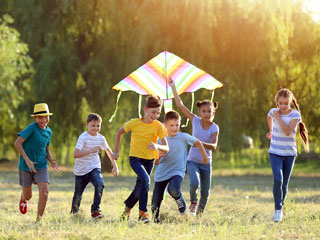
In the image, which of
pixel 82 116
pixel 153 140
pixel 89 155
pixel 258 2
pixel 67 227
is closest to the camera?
pixel 67 227

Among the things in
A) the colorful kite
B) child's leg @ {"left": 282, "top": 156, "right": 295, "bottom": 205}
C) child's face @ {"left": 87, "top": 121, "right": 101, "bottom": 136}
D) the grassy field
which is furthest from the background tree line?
child's face @ {"left": 87, "top": 121, "right": 101, "bottom": 136}

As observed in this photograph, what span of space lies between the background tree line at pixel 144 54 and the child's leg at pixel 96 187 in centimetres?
876

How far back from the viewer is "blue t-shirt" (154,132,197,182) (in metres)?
7.37

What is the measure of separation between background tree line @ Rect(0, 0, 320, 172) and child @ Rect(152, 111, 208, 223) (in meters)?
8.83

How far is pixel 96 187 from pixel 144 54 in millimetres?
9117

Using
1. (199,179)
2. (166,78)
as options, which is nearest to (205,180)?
(199,179)

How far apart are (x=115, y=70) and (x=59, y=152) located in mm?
3134

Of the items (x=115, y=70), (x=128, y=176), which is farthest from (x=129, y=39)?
(x=128, y=176)

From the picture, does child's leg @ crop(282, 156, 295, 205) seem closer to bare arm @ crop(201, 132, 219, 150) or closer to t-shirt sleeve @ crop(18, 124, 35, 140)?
bare arm @ crop(201, 132, 219, 150)

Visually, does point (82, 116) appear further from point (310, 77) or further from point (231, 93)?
point (310, 77)

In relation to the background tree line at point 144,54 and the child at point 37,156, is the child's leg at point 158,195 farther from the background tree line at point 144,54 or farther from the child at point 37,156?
the background tree line at point 144,54

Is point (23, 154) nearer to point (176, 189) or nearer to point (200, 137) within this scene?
point (176, 189)

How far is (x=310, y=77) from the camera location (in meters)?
18.4

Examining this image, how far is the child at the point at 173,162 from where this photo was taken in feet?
24.1
